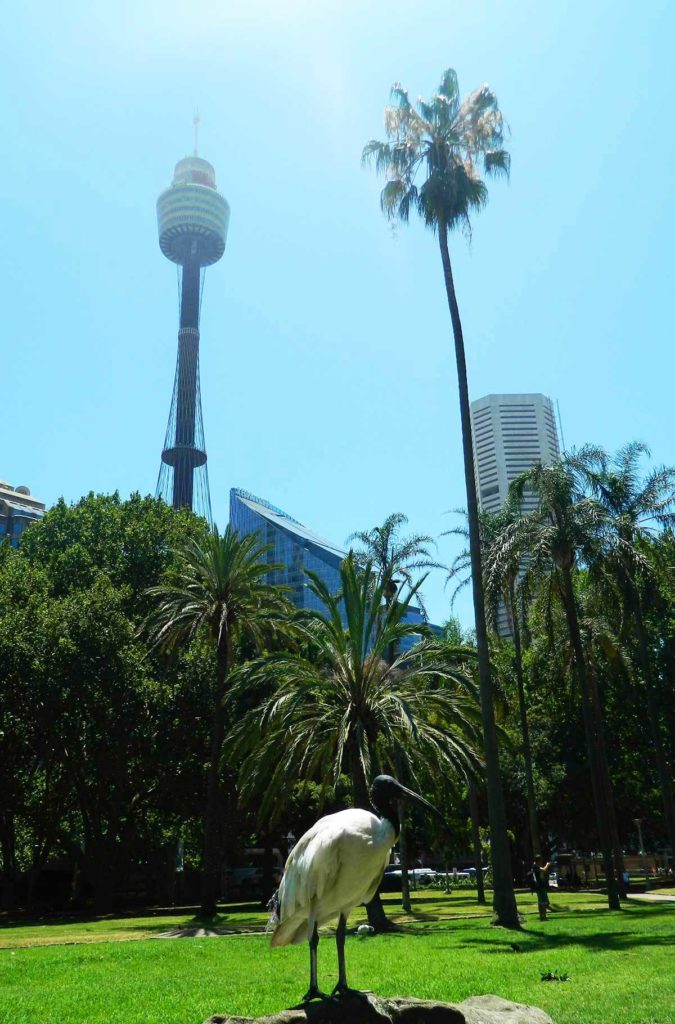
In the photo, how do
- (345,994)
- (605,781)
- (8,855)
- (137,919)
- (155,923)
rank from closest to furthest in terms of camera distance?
(345,994) → (155,923) → (137,919) → (605,781) → (8,855)

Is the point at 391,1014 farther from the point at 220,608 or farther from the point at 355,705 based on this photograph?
the point at 220,608

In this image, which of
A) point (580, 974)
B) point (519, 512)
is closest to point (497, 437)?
point (519, 512)

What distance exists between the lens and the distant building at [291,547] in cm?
12794

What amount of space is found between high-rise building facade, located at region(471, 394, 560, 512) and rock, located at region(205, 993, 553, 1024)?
168 ft

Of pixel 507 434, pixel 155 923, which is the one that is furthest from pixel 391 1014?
pixel 507 434

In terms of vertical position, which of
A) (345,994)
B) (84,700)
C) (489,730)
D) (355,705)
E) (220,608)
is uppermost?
(220,608)

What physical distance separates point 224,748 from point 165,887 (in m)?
24.9

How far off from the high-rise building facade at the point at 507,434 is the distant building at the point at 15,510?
85.7 meters

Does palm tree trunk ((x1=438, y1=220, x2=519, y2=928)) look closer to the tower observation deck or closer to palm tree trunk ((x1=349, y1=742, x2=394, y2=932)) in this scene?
palm tree trunk ((x1=349, y1=742, x2=394, y2=932))

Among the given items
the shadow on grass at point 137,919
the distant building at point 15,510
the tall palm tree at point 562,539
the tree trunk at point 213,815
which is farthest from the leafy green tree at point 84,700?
the distant building at point 15,510

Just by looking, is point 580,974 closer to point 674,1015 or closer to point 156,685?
point 674,1015

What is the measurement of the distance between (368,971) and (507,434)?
49.7 meters

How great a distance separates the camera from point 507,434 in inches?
2333

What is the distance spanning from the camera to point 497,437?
58719 mm
